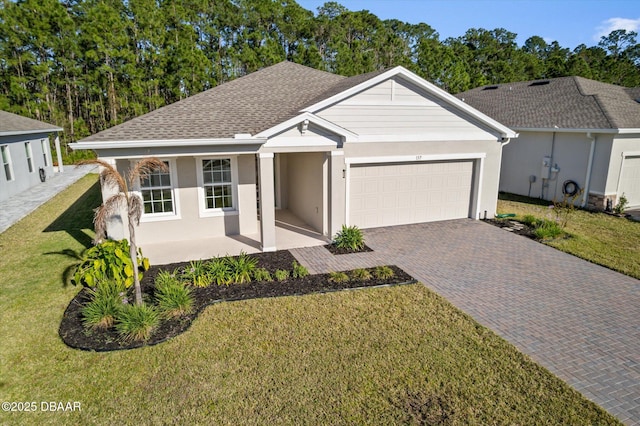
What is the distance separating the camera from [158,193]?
1126 centimetres

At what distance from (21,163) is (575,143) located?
25.1 m

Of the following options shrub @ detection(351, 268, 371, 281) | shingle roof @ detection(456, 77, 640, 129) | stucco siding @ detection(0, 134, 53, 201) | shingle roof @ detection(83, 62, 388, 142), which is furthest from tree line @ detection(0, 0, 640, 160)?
shrub @ detection(351, 268, 371, 281)

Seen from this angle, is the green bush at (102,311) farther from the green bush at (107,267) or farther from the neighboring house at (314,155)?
the neighboring house at (314,155)

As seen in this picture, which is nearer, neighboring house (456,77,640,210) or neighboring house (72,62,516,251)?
neighboring house (72,62,516,251)

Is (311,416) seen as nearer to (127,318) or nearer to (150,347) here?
(150,347)

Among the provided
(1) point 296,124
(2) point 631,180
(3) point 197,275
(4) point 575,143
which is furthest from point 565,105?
(3) point 197,275

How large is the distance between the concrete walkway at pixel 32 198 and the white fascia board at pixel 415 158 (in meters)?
11.0

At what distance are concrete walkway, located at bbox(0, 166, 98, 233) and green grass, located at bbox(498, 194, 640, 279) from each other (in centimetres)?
1724

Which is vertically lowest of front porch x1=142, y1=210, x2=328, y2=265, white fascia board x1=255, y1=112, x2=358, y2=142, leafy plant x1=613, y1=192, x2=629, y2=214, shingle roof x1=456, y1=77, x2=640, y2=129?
front porch x1=142, y1=210, x2=328, y2=265

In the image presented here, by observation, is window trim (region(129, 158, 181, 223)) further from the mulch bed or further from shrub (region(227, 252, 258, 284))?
shrub (region(227, 252, 258, 284))

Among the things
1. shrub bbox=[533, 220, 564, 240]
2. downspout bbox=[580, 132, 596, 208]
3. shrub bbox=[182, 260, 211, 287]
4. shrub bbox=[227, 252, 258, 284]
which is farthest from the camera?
downspout bbox=[580, 132, 596, 208]

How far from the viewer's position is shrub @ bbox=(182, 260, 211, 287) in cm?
837

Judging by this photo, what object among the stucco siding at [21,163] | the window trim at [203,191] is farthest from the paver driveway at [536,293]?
the stucco siding at [21,163]

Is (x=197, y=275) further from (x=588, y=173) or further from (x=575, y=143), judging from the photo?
(x=575, y=143)
